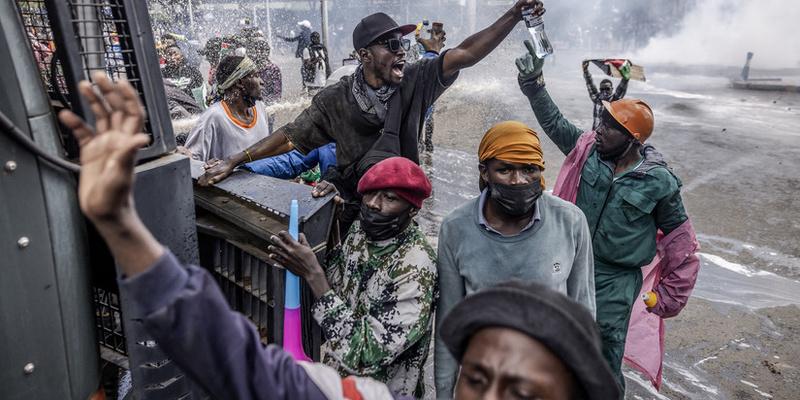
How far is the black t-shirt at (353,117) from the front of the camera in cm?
302

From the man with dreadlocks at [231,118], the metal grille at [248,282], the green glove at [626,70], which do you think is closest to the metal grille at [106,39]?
the metal grille at [248,282]

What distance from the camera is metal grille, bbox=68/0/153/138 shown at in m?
1.74

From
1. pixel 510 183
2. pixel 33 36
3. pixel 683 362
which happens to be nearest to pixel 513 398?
→ pixel 510 183

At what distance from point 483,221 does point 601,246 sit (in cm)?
109

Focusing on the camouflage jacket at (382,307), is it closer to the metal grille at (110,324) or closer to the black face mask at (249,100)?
the metal grille at (110,324)

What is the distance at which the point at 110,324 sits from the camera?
219cm

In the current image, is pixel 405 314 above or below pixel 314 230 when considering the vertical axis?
below

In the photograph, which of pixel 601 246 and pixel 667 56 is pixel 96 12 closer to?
pixel 601 246

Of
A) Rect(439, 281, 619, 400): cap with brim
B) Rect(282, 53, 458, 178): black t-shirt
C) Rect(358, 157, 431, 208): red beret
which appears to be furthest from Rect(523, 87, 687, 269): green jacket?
Rect(439, 281, 619, 400): cap with brim

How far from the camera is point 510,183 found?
2398 mm

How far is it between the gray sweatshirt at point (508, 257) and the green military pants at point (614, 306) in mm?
745

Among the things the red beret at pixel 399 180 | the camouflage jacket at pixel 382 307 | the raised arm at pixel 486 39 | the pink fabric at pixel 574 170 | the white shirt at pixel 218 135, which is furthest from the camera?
the white shirt at pixel 218 135

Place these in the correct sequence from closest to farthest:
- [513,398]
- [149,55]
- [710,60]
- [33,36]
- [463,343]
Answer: [513,398] → [463,343] → [33,36] → [149,55] → [710,60]

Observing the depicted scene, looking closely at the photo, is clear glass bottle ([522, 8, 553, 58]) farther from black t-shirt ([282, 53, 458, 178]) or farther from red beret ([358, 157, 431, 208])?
red beret ([358, 157, 431, 208])
